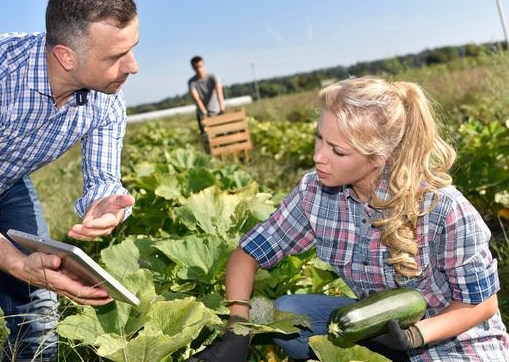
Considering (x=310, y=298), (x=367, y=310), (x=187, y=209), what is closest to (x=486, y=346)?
(x=367, y=310)

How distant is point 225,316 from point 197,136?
542 inches

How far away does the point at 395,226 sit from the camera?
2.38 meters

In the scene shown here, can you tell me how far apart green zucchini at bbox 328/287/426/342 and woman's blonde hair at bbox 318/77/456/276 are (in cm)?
11

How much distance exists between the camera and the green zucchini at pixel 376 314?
2307 mm

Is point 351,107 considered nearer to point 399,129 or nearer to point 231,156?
point 399,129

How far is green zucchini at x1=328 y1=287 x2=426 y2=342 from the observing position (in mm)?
2307

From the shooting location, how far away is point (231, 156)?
11.0 metres

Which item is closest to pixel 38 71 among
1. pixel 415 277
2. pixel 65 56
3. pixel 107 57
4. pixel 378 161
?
pixel 65 56

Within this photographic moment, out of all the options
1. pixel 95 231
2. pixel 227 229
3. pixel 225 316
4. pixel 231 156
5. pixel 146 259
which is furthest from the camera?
pixel 231 156

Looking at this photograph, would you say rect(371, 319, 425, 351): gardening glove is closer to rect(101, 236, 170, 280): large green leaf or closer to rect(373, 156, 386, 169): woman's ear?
rect(373, 156, 386, 169): woman's ear

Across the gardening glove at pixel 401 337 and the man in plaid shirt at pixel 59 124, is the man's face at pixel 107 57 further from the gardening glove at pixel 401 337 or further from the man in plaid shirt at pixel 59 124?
the gardening glove at pixel 401 337

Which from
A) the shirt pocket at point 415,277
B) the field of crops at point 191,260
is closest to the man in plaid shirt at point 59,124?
the field of crops at point 191,260

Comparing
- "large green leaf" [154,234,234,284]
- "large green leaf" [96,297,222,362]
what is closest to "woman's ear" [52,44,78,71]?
"large green leaf" [154,234,234,284]

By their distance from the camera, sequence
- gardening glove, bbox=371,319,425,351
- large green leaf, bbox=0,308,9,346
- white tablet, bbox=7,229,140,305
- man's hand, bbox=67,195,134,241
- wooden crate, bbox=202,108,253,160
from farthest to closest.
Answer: wooden crate, bbox=202,108,253,160 < large green leaf, bbox=0,308,9,346 < man's hand, bbox=67,195,134,241 < gardening glove, bbox=371,319,425,351 < white tablet, bbox=7,229,140,305
